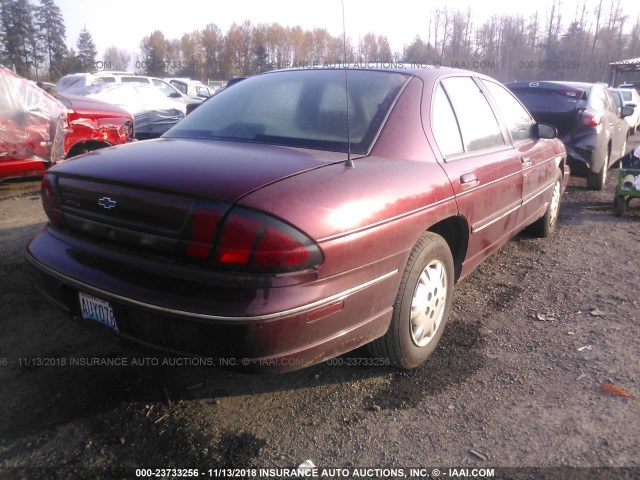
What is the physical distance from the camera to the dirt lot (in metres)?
2.10

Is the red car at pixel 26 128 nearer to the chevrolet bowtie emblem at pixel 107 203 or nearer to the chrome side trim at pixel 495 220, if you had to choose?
the chevrolet bowtie emblem at pixel 107 203

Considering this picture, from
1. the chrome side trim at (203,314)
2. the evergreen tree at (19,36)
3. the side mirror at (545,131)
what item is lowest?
the chrome side trim at (203,314)

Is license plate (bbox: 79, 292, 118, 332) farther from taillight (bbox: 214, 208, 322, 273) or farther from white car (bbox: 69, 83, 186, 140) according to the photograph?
white car (bbox: 69, 83, 186, 140)

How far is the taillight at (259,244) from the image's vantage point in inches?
71.6

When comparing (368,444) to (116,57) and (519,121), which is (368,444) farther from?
(116,57)

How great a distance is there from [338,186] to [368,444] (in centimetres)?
114

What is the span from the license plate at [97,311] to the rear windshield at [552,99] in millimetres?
7032

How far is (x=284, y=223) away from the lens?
1839 millimetres

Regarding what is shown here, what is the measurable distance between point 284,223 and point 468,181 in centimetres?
148

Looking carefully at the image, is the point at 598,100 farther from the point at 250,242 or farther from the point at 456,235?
the point at 250,242

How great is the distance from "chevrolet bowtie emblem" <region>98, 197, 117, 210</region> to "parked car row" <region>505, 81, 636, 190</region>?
254 inches

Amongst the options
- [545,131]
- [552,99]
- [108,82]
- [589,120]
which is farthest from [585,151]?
[108,82]

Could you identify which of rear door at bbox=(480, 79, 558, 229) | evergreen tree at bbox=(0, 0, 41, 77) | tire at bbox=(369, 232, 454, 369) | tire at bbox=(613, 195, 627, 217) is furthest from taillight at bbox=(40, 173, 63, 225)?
evergreen tree at bbox=(0, 0, 41, 77)

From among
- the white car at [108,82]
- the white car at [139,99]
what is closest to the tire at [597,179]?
the white car at [139,99]
